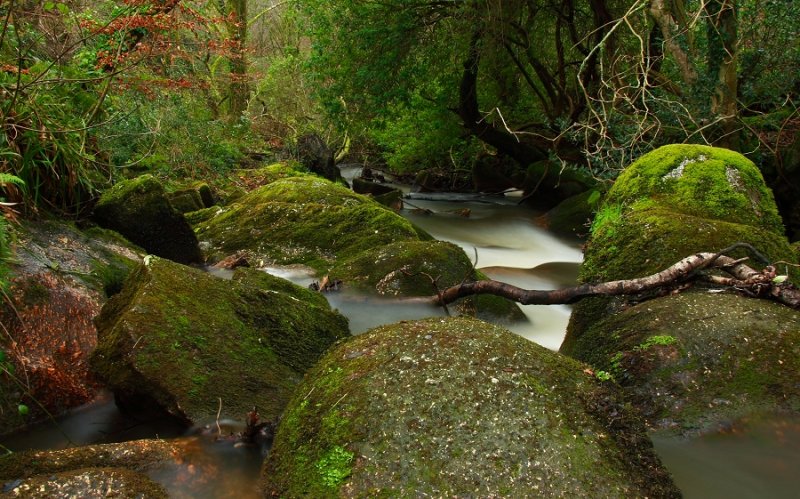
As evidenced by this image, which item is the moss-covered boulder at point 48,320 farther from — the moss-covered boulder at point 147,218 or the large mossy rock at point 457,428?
the large mossy rock at point 457,428

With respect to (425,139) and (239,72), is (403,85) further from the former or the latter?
(239,72)

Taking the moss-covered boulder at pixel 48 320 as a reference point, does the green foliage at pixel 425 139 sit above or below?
below

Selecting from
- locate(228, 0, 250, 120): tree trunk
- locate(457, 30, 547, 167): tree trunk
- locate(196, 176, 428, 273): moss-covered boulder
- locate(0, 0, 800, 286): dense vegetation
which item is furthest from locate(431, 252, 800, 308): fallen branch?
locate(228, 0, 250, 120): tree trunk

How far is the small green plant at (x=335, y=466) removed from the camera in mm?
2016

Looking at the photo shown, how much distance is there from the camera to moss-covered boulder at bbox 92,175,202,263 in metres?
5.36

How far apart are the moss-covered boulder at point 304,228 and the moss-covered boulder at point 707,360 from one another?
11.9ft

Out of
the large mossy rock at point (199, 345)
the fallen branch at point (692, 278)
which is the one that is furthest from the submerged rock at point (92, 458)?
the fallen branch at point (692, 278)

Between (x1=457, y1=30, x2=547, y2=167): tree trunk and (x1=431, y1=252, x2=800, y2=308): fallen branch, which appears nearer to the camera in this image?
(x1=431, y1=252, x2=800, y2=308): fallen branch

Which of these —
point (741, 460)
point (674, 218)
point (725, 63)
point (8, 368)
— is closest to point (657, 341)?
point (741, 460)

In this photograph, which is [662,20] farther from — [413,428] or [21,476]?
[21,476]

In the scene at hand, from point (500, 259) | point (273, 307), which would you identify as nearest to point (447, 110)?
point (500, 259)

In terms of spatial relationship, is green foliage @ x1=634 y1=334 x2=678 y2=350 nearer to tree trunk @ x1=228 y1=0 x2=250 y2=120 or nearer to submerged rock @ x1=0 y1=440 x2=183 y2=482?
submerged rock @ x1=0 y1=440 x2=183 y2=482

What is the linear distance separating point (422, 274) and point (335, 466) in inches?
132

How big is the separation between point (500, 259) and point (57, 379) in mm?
6679
